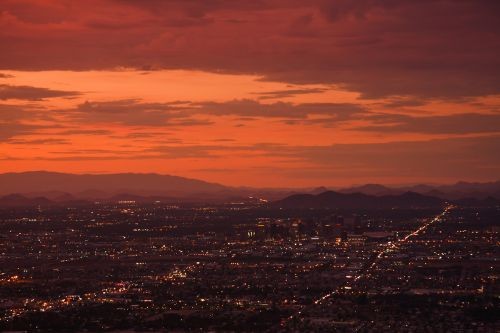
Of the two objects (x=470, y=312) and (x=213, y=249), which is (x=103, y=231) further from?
(x=470, y=312)

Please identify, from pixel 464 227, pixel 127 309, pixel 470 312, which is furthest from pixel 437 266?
pixel 464 227

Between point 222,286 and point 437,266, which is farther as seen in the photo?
point 437,266

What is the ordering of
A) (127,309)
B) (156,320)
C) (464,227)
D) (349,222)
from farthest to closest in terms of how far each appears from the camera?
1. (349,222)
2. (464,227)
3. (127,309)
4. (156,320)

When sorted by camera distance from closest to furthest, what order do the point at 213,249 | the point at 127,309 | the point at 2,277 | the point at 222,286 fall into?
the point at 127,309, the point at 222,286, the point at 2,277, the point at 213,249

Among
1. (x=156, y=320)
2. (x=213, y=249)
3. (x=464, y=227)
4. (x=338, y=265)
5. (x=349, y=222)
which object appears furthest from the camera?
(x=349, y=222)

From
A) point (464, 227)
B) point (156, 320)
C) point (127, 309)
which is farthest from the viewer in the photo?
point (464, 227)

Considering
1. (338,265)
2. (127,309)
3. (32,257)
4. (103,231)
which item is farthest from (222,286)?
(103,231)

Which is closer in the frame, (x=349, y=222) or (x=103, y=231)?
(x=103, y=231)

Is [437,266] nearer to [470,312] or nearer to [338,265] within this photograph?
[338,265]
